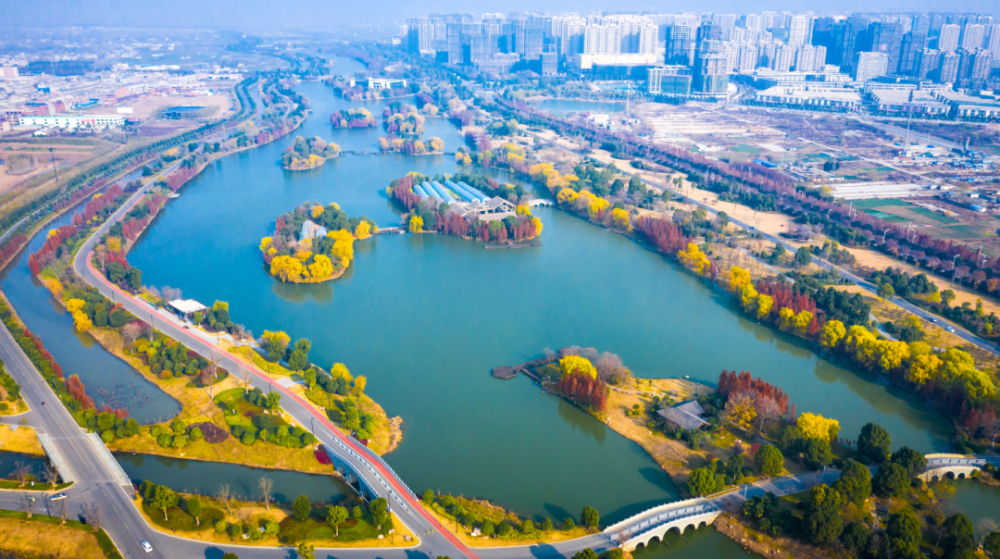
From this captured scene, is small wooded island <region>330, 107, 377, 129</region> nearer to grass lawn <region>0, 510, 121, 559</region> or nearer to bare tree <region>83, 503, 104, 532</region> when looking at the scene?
bare tree <region>83, 503, 104, 532</region>

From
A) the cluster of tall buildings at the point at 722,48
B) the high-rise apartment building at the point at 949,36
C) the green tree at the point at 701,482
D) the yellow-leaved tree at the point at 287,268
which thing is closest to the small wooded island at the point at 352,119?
the cluster of tall buildings at the point at 722,48

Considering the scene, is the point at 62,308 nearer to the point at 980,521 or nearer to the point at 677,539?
the point at 677,539

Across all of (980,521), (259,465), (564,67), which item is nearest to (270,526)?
(259,465)

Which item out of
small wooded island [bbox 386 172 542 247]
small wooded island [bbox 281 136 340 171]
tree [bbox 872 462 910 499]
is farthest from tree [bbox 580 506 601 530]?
small wooded island [bbox 281 136 340 171]

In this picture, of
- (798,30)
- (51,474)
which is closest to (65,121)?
(51,474)

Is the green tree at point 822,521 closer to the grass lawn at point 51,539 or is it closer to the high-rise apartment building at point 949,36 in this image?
the grass lawn at point 51,539

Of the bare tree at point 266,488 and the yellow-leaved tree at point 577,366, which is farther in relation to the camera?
the yellow-leaved tree at point 577,366
